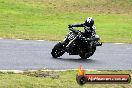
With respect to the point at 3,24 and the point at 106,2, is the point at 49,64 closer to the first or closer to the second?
the point at 3,24

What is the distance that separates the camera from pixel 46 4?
46.7m

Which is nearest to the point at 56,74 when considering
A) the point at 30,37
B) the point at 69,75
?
the point at 69,75

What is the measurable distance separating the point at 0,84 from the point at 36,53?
7712 mm

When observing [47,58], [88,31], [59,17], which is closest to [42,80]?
[47,58]

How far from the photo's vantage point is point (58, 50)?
17.2 m

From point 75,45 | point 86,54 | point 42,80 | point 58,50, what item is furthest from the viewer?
point 86,54

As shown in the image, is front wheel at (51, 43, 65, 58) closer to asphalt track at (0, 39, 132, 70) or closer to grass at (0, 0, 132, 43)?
asphalt track at (0, 39, 132, 70)

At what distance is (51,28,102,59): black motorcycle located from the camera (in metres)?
17.1

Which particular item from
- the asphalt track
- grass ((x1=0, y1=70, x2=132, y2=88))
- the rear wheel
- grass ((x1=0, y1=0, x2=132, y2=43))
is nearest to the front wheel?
the asphalt track

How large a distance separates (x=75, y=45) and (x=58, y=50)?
63 centimetres

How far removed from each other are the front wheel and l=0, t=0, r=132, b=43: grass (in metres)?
7.20

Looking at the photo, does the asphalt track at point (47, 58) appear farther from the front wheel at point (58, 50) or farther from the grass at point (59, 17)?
the grass at point (59, 17)

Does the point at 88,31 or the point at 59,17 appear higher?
the point at 88,31

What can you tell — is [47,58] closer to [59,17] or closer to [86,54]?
[86,54]
